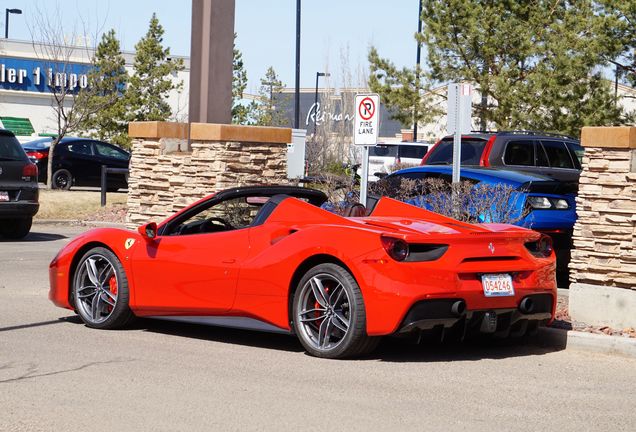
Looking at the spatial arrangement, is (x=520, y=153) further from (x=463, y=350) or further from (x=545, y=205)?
(x=463, y=350)

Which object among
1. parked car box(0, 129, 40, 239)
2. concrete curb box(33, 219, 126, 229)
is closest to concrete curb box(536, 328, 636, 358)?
parked car box(0, 129, 40, 239)

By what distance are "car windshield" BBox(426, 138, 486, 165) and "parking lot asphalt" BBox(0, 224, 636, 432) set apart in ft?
23.0

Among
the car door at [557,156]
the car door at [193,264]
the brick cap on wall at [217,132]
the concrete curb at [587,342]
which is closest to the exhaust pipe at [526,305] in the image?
the concrete curb at [587,342]

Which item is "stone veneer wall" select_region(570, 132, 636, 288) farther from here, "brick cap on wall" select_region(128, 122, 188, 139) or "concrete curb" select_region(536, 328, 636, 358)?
"brick cap on wall" select_region(128, 122, 188, 139)

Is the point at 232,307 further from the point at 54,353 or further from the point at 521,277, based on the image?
the point at 521,277

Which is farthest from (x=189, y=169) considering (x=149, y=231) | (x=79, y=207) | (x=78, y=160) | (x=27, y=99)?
(x=27, y=99)

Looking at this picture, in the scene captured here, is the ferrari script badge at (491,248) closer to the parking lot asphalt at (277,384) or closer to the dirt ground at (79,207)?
the parking lot asphalt at (277,384)

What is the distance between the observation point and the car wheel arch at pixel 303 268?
7.92 meters

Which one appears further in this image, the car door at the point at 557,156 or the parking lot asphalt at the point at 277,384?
the car door at the point at 557,156

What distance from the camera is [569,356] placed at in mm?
8547

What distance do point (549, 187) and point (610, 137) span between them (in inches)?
113

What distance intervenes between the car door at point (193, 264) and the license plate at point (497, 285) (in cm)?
187

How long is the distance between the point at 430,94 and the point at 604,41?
975 centimetres

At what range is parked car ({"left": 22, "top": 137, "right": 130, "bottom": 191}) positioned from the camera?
3044 cm
